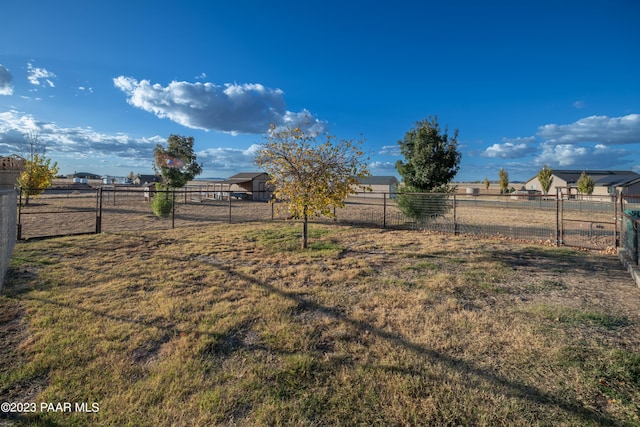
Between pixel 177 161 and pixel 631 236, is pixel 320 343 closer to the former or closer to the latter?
pixel 631 236

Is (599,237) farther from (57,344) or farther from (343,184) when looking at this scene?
(57,344)

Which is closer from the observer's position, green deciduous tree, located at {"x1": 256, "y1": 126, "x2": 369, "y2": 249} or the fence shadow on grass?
the fence shadow on grass

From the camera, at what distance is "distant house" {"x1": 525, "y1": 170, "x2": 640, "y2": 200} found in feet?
133

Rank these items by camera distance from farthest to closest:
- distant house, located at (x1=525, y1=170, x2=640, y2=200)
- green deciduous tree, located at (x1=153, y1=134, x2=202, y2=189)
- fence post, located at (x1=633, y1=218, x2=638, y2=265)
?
distant house, located at (x1=525, y1=170, x2=640, y2=200)
green deciduous tree, located at (x1=153, y1=134, x2=202, y2=189)
fence post, located at (x1=633, y1=218, x2=638, y2=265)

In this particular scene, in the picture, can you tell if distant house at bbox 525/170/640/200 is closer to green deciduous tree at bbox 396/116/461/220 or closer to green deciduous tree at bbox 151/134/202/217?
green deciduous tree at bbox 396/116/461/220

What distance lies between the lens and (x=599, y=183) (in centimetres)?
4644

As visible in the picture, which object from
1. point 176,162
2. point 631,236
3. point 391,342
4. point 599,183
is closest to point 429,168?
point 631,236

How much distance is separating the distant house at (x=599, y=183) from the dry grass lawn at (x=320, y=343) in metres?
38.1

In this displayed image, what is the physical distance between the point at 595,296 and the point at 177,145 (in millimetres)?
33727

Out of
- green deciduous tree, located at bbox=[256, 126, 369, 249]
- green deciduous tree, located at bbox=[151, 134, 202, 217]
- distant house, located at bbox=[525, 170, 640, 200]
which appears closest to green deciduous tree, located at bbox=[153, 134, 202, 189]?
green deciduous tree, located at bbox=[151, 134, 202, 217]

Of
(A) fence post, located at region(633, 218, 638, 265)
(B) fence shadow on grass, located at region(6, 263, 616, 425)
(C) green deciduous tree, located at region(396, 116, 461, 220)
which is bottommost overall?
(B) fence shadow on grass, located at region(6, 263, 616, 425)

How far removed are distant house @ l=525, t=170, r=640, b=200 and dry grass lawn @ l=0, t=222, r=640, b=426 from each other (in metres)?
38.1

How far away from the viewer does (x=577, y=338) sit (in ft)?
11.7

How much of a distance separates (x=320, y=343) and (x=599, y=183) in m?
63.5
